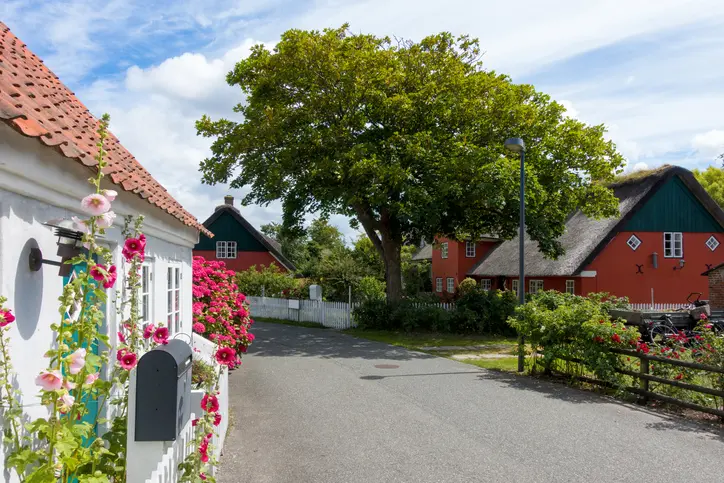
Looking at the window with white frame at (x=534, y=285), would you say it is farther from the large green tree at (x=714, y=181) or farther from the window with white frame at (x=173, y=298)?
the large green tree at (x=714, y=181)

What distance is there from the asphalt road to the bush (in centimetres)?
1817

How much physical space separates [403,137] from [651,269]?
15834mm

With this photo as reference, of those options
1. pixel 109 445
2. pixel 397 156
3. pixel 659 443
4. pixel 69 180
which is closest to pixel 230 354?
pixel 109 445

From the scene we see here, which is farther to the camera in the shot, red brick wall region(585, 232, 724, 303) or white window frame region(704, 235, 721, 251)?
white window frame region(704, 235, 721, 251)

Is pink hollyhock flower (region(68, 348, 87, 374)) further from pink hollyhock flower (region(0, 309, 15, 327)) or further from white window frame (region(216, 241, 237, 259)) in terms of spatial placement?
white window frame (region(216, 241, 237, 259))

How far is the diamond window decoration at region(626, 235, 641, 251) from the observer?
28.3 meters

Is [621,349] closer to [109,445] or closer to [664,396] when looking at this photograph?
[664,396]

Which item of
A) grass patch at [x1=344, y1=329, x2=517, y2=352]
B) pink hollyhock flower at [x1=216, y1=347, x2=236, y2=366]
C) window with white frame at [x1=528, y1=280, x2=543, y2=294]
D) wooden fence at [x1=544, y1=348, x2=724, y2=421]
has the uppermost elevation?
pink hollyhock flower at [x1=216, y1=347, x2=236, y2=366]

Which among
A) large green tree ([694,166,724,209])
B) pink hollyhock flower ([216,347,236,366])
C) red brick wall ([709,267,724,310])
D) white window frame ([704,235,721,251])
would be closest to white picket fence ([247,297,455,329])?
red brick wall ([709,267,724,310])

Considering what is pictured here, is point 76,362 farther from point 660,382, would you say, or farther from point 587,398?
point 587,398

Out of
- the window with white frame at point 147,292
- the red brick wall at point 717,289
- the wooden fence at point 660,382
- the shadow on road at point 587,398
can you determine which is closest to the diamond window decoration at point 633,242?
the red brick wall at point 717,289

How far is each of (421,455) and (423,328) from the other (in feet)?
53.4

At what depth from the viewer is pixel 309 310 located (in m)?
27.6

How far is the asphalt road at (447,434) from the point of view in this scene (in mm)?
6445
